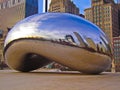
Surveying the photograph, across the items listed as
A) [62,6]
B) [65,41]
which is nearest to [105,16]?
[62,6]

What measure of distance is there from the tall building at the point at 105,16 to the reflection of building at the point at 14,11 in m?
25.9

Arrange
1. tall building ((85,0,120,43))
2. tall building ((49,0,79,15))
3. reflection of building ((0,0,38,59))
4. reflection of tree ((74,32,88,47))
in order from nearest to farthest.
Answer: reflection of tree ((74,32,88,47)) → tall building ((49,0,79,15)) → tall building ((85,0,120,43)) → reflection of building ((0,0,38,59))

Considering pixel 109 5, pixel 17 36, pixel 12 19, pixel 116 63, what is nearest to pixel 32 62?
pixel 17 36

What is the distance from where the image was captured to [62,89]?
587 centimetres

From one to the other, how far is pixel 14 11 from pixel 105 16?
43.8 m

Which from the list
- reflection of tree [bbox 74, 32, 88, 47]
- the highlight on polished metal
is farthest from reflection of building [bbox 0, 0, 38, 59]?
reflection of tree [bbox 74, 32, 88, 47]

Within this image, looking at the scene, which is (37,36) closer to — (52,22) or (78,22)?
(52,22)

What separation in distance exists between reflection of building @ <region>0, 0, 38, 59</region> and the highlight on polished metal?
341 feet

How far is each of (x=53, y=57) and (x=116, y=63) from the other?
84028 millimetres

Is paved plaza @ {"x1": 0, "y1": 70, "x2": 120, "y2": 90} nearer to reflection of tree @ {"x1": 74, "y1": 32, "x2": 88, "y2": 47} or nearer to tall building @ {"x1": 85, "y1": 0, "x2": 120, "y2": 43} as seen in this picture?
reflection of tree @ {"x1": 74, "y1": 32, "x2": 88, "y2": 47}

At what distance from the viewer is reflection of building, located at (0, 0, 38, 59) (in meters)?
119

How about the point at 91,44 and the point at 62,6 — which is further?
the point at 62,6

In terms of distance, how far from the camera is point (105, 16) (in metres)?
114

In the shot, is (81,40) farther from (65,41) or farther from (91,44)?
(65,41)
